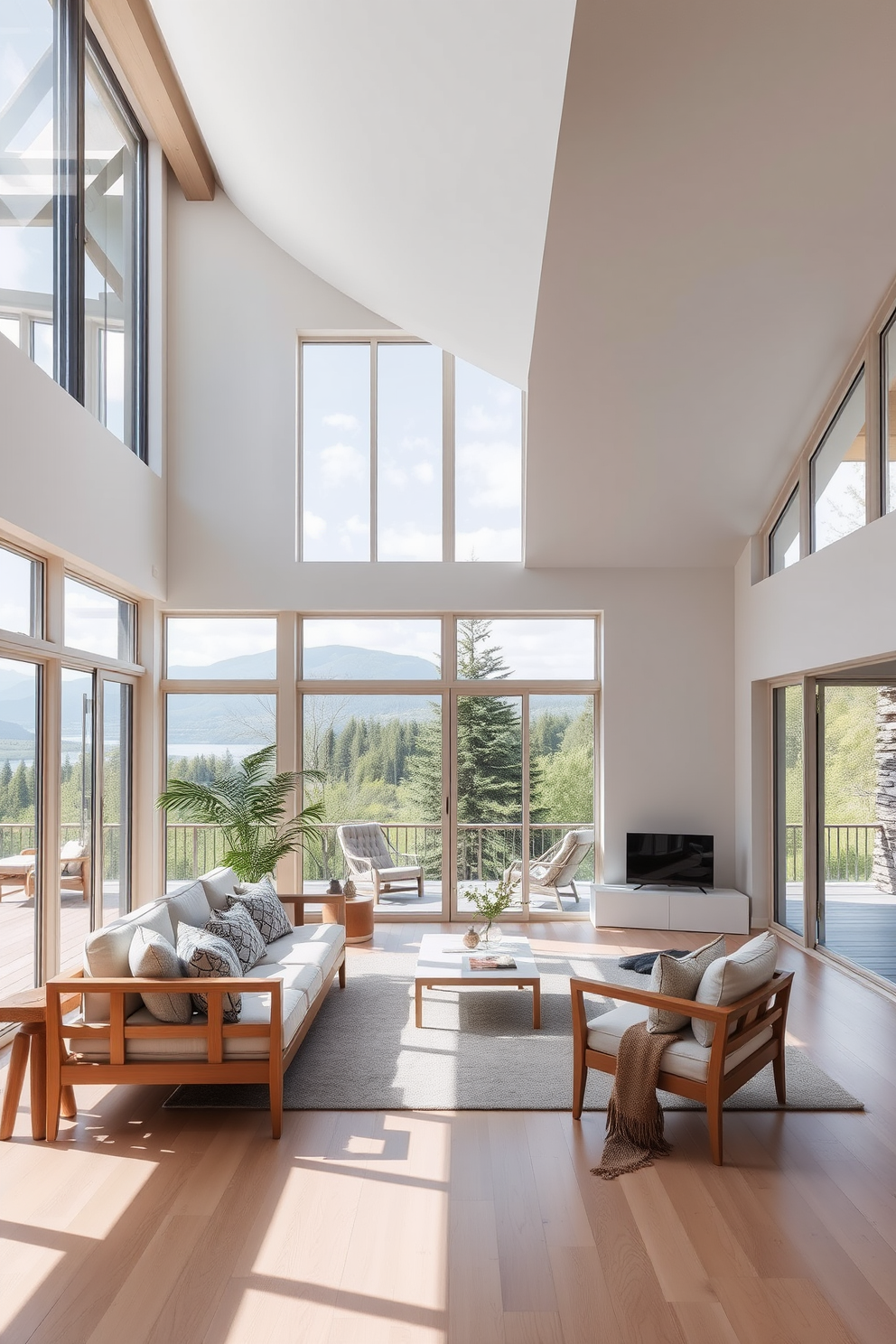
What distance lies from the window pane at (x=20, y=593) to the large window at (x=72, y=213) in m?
1.18

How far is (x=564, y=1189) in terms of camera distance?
3299mm

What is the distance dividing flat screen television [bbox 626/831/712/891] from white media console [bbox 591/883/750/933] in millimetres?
98

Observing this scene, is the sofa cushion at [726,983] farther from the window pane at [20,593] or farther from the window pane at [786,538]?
the window pane at [786,538]

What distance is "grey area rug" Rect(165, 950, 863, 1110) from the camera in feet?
13.4

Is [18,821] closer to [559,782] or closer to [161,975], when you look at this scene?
[161,975]

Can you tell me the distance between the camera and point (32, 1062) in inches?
145

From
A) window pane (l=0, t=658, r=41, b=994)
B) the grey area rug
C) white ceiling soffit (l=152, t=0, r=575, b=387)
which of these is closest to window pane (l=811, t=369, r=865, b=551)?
white ceiling soffit (l=152, t=0, r=575, b=387)

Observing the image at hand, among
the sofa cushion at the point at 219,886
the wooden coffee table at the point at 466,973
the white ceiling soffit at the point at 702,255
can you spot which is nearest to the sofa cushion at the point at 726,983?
the wooden coffee table at the point at 466,973

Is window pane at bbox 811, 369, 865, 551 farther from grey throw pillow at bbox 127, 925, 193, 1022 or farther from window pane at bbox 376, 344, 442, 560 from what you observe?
grey throw pillow at bbox 127, 925, 193, 1022

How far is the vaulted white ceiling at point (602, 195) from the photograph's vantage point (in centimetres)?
406

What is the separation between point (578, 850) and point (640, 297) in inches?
179

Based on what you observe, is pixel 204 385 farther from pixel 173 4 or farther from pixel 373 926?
pixel 373 926

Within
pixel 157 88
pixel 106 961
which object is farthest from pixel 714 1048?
pixel 157 88

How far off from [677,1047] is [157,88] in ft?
24.0
